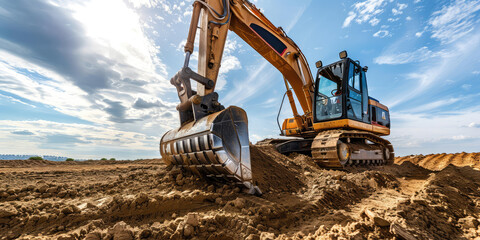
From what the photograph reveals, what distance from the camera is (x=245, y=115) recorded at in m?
3.25

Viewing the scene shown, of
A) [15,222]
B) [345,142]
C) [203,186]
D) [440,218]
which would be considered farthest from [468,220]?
[15,222]

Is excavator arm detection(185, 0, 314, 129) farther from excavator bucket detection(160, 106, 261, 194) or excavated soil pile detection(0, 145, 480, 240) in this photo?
excavated soil pile detection(0, 145, 480, 240)

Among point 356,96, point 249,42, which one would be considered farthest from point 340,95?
point 249,42

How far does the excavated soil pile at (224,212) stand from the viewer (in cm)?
194

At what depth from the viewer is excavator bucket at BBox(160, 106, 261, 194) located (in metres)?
2.87

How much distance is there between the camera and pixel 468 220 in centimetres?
262

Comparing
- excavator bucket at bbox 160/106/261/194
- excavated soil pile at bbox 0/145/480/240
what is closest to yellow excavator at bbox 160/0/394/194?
excavator bucket at bbox 160/106/261/194

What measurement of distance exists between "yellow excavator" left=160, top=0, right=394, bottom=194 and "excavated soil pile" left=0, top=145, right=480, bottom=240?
40cm

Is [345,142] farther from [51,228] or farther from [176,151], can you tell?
[51,228]

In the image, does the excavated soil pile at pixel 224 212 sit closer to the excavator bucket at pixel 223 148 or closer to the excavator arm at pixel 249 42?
the excavator bucket at pixel 223 148

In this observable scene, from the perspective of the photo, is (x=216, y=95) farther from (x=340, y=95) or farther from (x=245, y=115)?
(x=340, y=95)

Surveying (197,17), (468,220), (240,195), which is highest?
(197,17)

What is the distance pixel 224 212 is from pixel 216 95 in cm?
220

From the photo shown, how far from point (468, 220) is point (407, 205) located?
2.00 feet
